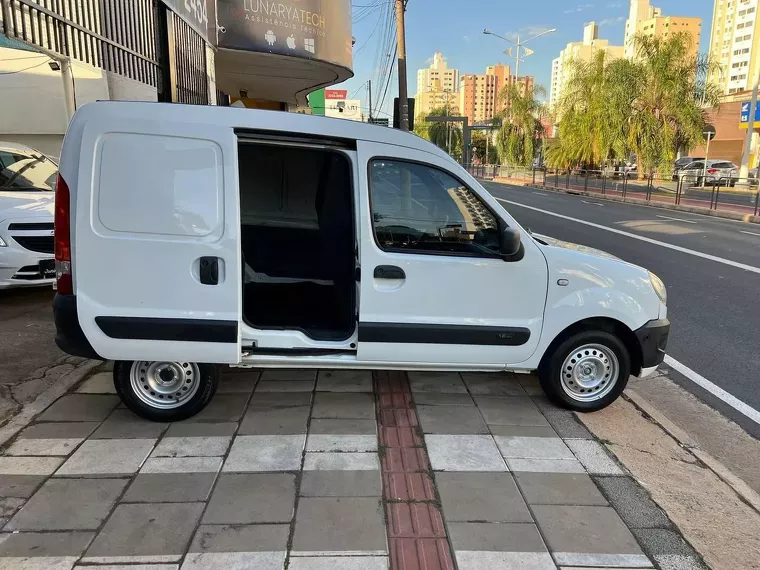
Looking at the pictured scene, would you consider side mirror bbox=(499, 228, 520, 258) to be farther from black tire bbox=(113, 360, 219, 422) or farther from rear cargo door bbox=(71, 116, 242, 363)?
black tire bbox=(113, 360, 219, 422)

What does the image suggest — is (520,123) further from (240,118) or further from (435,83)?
(435,83)

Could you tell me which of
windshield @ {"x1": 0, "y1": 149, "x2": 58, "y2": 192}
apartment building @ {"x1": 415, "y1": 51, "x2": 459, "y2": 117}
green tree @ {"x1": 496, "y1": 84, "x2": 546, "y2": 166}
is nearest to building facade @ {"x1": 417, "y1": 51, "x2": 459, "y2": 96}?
A: apartment building @ {"x1": 415, "y1": 51, "x2": 459, "y2": 117}

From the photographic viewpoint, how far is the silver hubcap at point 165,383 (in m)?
3.94

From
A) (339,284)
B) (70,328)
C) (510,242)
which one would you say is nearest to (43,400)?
(70,328)

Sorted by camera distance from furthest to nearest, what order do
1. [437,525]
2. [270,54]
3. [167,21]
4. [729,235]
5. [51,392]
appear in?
[729,235] < [270,54] < [167,21] < [51,392] < [437,525]

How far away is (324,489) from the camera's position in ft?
10.6

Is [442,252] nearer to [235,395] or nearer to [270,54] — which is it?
[235,395]

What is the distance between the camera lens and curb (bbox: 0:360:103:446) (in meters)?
3.86

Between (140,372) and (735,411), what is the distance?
4.64 metres

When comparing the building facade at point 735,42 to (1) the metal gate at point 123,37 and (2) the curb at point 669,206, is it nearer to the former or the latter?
(2) the curb at point 669,206

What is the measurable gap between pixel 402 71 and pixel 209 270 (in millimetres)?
15007

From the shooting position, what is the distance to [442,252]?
3.90 m

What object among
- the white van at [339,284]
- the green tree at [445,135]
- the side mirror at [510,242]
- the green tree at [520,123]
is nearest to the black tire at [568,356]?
the white van at [339,284]

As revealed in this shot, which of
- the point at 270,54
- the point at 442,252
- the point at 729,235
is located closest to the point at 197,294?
the point at 442,252
